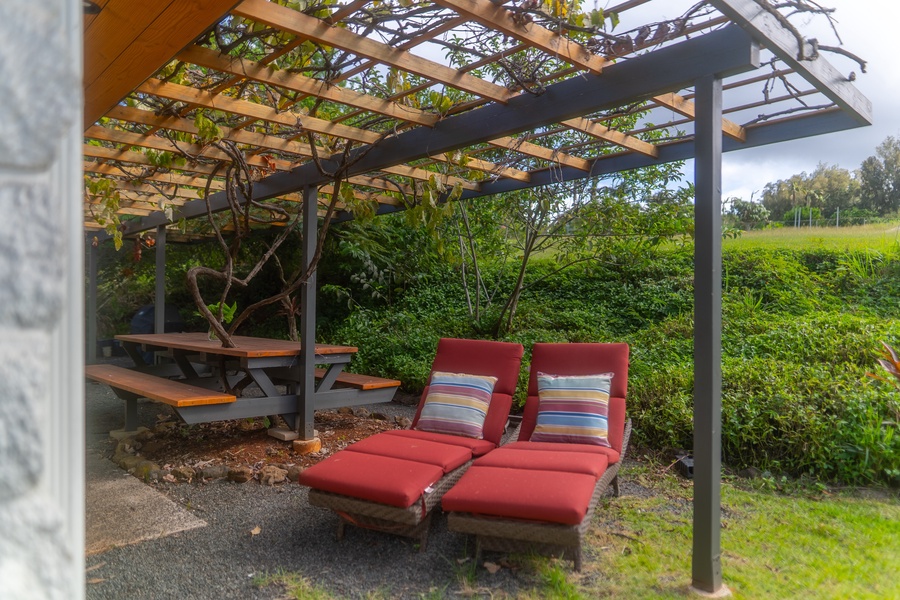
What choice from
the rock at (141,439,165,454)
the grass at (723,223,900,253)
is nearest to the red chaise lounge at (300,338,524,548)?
the rock at (141,439,165,454)

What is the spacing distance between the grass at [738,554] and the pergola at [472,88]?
0.32m

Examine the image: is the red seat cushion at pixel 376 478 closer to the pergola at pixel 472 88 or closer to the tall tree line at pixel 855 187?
the pergola at pixel 472 88

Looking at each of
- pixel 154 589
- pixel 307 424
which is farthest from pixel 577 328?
pixel 154 589

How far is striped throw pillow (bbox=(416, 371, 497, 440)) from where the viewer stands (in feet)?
14.0

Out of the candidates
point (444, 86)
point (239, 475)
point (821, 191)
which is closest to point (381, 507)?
point (239, 475)

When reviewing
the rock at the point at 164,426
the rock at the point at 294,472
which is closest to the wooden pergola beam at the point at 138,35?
the rock at the point at 294,472

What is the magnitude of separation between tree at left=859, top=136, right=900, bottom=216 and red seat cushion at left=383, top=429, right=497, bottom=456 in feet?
69.0

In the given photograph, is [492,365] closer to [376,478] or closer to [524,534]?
[376,478]

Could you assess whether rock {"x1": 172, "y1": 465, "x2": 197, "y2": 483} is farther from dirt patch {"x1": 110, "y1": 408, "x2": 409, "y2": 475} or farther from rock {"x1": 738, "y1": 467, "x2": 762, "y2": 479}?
rock {"x1": 738, "y1": 467, "x2": 762, "y2": 479}

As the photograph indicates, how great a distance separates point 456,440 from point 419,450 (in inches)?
15.4

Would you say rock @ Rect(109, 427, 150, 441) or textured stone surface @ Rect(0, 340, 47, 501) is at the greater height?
textured stone surface @ Rect(0, 340, 47, 501)

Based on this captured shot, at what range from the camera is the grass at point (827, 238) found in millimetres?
8398

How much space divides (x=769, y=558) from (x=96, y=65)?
13.2 ft

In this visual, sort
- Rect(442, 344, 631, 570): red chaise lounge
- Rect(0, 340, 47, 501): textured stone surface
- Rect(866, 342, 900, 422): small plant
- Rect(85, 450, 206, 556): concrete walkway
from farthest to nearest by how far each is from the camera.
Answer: Rect(866, 342, 900, 422): small plant
Rect(85, 450, 206, 556): concrete walkway
Rect(442, 344, 631, 570): red chaise lounge
Rect(0, 340, 47, 501): textured stone surface
